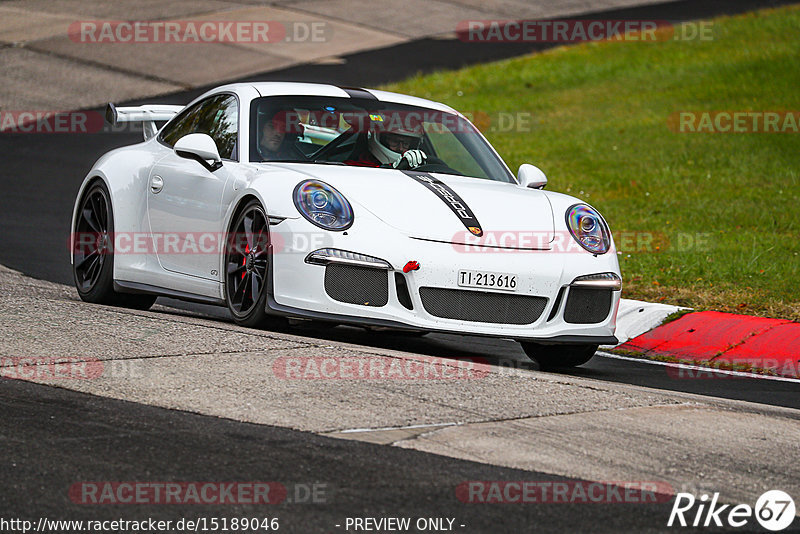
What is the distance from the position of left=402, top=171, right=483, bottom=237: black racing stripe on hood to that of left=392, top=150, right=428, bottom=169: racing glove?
337 mm

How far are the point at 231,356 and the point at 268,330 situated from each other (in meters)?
1.03

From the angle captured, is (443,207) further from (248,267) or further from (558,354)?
(558,354)

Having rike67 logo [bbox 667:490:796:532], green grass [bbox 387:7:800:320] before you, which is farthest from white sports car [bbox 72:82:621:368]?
green grass [bbox 387:7:800:320]

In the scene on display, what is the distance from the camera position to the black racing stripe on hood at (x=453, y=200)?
21.9 ft

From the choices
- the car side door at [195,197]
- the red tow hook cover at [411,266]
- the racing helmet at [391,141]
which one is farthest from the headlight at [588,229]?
the car side door at [195,197]

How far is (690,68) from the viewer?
891 inches

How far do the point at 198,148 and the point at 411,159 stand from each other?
49.8 inches

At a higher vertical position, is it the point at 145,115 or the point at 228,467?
the point at 145,115

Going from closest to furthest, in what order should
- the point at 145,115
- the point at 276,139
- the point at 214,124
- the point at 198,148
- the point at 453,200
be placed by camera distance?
the point at 453,200, the point at 198,148, the point at 276,139, the point at 214,124, the point at 145,115

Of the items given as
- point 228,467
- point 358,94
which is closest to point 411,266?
point 358,94

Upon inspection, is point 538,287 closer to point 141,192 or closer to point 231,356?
point 231,356

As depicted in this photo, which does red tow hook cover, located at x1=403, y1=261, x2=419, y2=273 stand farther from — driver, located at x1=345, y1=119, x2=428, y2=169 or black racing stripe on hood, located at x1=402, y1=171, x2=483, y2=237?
driver, located at x1=345, y1=119, x2=428, y2=169

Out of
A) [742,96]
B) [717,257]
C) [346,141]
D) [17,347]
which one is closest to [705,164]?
[742,96]

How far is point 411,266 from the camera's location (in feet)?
21.1
